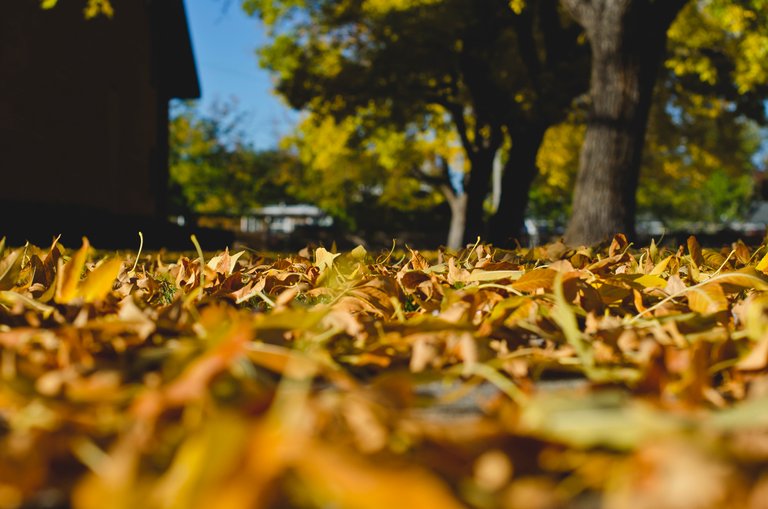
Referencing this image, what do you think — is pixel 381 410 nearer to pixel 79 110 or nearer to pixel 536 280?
pixel 536 280

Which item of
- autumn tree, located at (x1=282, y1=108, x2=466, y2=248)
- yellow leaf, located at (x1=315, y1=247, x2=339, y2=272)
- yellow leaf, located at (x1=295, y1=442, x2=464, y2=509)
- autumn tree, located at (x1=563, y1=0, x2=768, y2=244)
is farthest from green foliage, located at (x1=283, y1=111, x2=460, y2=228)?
yellow leaf, located at (x1=295, y1=442, x2=464, y2=509)

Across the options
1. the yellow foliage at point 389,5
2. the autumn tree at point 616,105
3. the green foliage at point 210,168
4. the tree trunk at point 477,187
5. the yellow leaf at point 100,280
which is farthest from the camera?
the green foliage at point 210,168

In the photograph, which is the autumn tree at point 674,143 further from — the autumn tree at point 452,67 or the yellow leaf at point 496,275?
the yellow leaf at point 496,275

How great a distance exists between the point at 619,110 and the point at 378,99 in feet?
39.6

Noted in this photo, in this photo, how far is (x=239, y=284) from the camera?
1.72m

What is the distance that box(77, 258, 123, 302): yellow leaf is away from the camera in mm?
1103

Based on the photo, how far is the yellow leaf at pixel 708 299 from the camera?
119cm

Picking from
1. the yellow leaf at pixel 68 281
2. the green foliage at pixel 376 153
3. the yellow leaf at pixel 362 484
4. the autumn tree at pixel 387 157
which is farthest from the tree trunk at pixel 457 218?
the yellow leaf at pixel 362 484

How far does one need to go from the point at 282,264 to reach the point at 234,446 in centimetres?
166

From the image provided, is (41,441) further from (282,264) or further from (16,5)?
(16,5)

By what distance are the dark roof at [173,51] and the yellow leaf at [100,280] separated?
16.1 meters

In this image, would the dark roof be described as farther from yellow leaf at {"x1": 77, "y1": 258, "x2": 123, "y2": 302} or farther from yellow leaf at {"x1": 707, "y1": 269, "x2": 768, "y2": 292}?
yellow leaf at {"x1": 707, "y1": 269, "x2": 768, "y2": 292}

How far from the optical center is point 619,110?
24.6 ft

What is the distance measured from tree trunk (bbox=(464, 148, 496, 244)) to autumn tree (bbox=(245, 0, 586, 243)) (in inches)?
1.4
